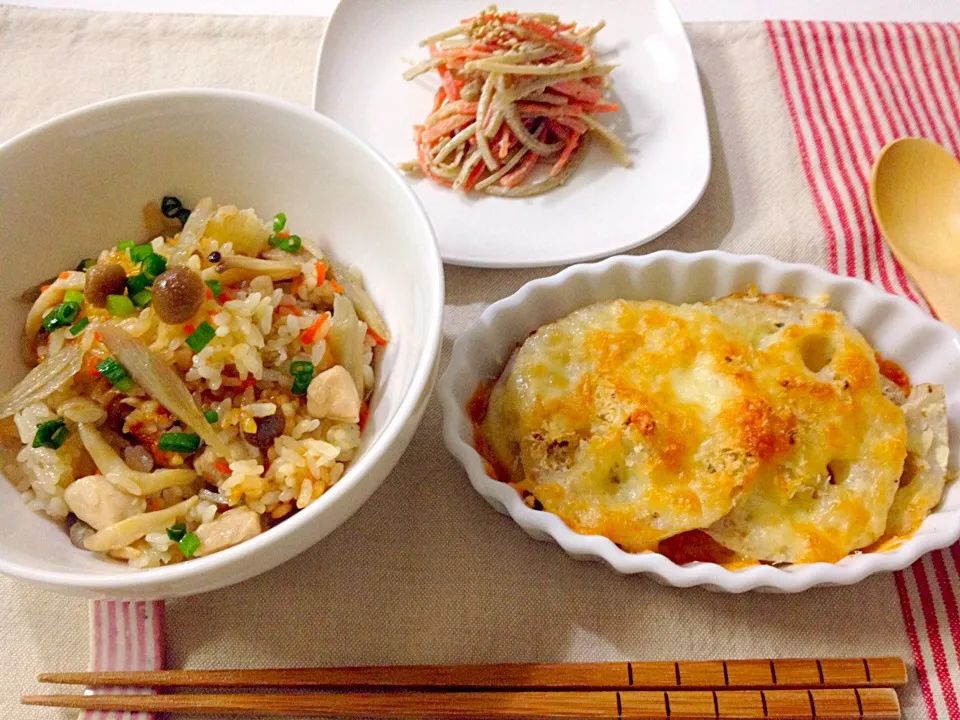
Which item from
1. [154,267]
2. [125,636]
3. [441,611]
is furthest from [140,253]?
[441,611]

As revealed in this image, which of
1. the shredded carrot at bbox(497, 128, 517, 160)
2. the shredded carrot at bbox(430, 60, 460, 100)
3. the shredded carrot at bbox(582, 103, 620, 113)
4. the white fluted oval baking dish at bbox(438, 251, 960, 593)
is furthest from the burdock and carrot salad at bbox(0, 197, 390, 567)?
the shredded carrot at bbox(582, 103, 620, 113)

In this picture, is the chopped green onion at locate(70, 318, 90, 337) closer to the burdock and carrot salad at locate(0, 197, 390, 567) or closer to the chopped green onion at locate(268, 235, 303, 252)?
the burdock and carrot salad at locate(0, 197, 390, 567)

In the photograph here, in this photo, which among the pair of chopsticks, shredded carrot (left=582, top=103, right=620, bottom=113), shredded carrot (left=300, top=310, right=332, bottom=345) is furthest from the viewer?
shredded carrot (left=582, top=103, right=620, bottom=113)

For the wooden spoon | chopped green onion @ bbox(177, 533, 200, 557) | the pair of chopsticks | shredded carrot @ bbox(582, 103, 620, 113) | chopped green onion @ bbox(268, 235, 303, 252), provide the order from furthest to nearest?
shredded carrot @ bbox(582, 103, 620, 113), the wooden spoon, chopped green onion @ bbox(268, 235, 303, 252), the pair of chopsticks, chopped green onion @ bbox(177, 533, 200, 557)

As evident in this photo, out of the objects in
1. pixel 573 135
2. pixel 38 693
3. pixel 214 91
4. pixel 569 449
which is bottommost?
pixel 38 693

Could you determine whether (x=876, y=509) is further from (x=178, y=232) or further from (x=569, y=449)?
(x=178, y=232)

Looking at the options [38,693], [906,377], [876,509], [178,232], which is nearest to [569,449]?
[876,509]
